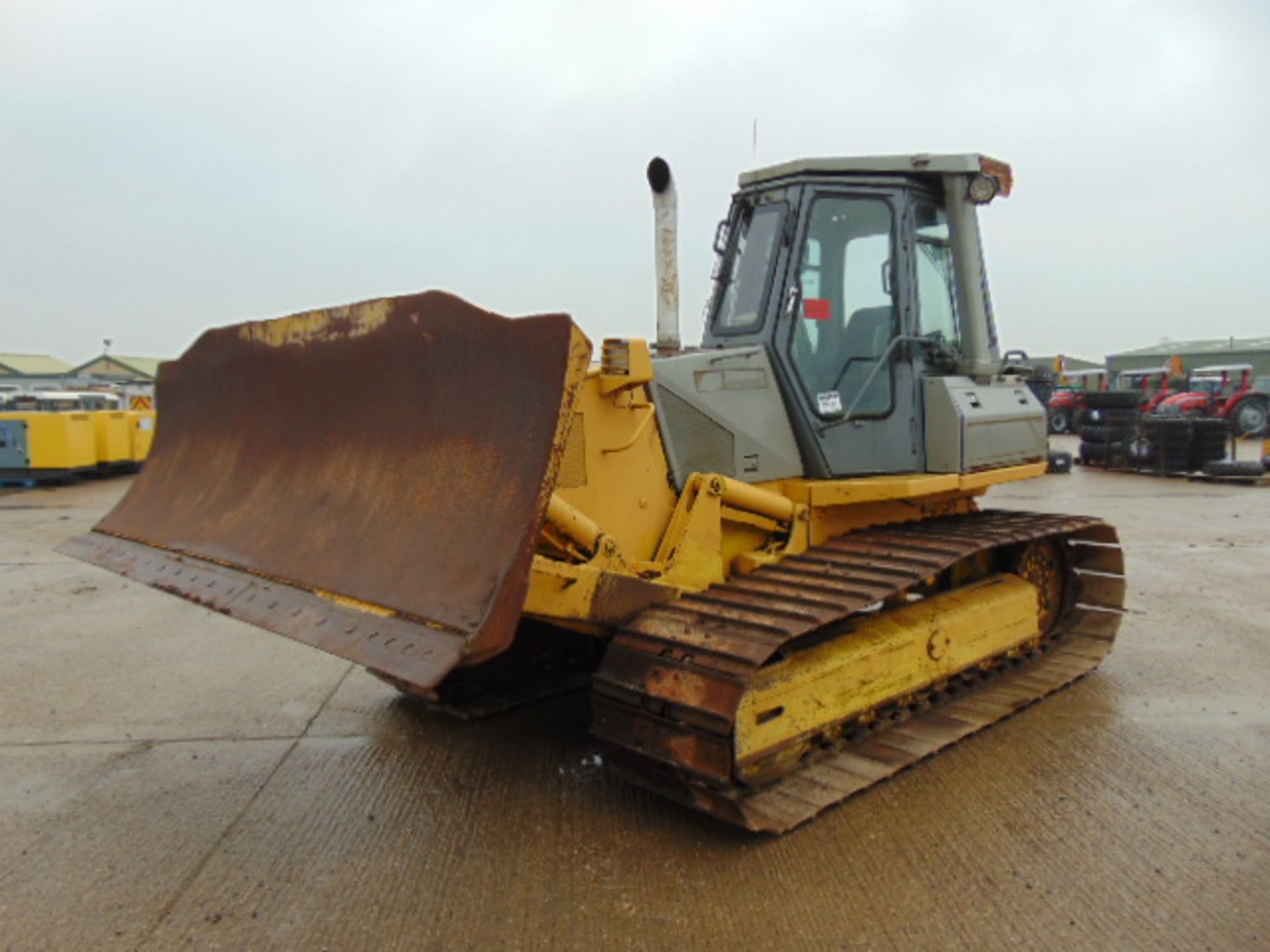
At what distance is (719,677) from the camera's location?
2938 millimetres

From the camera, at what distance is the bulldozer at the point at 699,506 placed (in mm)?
2914

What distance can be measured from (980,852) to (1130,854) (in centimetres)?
49

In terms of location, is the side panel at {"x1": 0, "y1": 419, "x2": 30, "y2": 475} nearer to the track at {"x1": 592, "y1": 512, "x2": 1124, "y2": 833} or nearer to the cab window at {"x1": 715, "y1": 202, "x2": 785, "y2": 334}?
the cab window at {"x1": 715, "y1": 202, "x2": 785, "y2": 334}

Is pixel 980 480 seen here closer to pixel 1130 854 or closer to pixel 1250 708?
pixel 1250 708

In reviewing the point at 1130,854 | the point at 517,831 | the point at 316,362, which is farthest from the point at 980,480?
the point at 316,362

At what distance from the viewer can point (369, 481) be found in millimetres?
3275

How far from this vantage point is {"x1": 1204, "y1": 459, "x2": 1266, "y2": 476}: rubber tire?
14469 mm

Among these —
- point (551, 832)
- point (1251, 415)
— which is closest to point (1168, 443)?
point (1251, 415)

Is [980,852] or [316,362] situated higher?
[316,362]

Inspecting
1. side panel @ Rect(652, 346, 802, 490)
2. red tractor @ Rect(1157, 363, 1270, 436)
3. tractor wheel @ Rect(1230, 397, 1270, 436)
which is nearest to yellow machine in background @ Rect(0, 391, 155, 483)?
side panel @ Rect(652, 346, 802, 490)

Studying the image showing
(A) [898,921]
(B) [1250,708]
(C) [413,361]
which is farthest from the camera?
(B) [1250,708]

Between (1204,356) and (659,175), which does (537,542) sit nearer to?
(659,175)

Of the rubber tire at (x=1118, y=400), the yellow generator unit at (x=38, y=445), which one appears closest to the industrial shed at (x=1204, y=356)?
the rubber tire at (x=1118, y=400)

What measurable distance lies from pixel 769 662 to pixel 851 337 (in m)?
1.77
